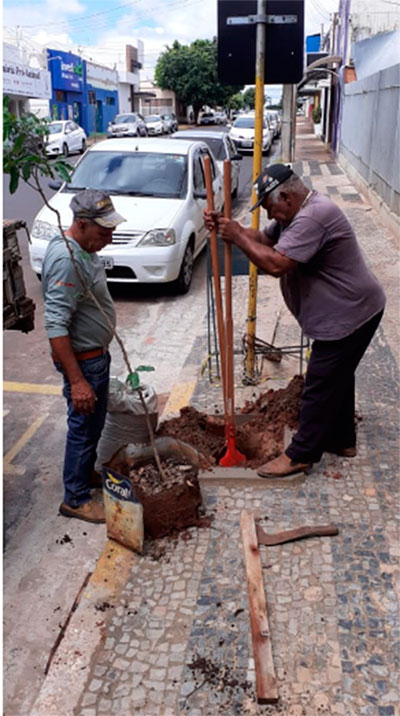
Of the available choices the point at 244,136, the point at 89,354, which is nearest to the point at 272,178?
the point at 89,354

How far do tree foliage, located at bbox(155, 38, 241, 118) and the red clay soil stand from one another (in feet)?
180

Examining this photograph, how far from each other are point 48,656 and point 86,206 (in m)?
2.13

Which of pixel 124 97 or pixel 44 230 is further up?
pixel 124 97

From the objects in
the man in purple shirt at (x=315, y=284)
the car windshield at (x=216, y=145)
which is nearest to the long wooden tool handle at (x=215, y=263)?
the man in purple shirt at (x=315, y=284)

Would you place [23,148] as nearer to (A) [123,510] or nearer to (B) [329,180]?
(A) [123,510]

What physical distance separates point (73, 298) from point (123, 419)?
108 centimetres

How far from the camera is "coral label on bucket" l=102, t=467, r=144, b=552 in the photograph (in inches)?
126

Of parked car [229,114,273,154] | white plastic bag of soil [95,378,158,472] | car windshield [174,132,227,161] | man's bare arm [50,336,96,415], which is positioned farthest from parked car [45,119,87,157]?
man's bare arm [50,336,96,415]

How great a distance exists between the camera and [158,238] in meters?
7.55

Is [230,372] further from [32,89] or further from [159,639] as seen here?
[32,89]

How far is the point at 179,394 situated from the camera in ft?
17.3

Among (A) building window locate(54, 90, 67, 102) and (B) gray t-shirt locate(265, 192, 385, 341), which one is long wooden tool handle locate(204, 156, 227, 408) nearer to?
(B) gray t-shirt locate(265, 192, 385, 341)

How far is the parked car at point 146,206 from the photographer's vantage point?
7.51 meters

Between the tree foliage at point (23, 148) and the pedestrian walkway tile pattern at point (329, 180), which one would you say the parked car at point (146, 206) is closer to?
the tree foliage at point (23, 148)
